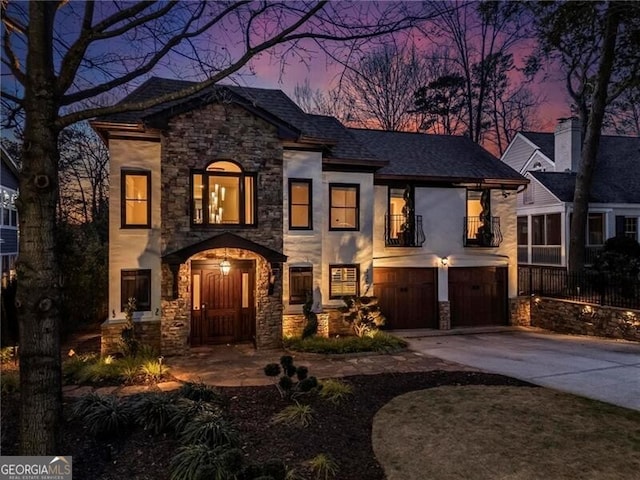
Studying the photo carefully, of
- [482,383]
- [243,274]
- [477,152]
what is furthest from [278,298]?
[477,152]

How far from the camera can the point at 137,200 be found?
1114cm

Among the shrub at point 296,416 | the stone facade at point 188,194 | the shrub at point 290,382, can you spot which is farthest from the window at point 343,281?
the shrub at point 296,416

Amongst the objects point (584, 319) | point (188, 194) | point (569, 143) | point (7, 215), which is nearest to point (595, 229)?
point (569, 143)

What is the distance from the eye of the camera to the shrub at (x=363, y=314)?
12.2 meters

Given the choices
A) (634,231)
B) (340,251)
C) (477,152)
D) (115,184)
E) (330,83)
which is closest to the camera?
(330,83)

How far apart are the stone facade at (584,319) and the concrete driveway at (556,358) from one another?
42 cm

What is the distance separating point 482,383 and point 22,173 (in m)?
8.13

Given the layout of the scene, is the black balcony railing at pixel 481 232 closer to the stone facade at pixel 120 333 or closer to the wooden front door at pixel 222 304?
the wooden front door at pixel 222 304

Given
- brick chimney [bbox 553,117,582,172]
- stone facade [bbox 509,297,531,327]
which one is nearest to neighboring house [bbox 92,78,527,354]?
stone facade [bbox 509,297,531,327]

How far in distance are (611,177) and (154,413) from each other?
23.8m

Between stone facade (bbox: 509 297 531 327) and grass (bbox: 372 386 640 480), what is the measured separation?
831 centimetres

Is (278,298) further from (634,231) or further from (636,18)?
(634,231)

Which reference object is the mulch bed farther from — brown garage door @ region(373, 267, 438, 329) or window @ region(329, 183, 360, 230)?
brown garage door @ region(373, 267, 438, 329)

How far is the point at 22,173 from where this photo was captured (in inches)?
155
